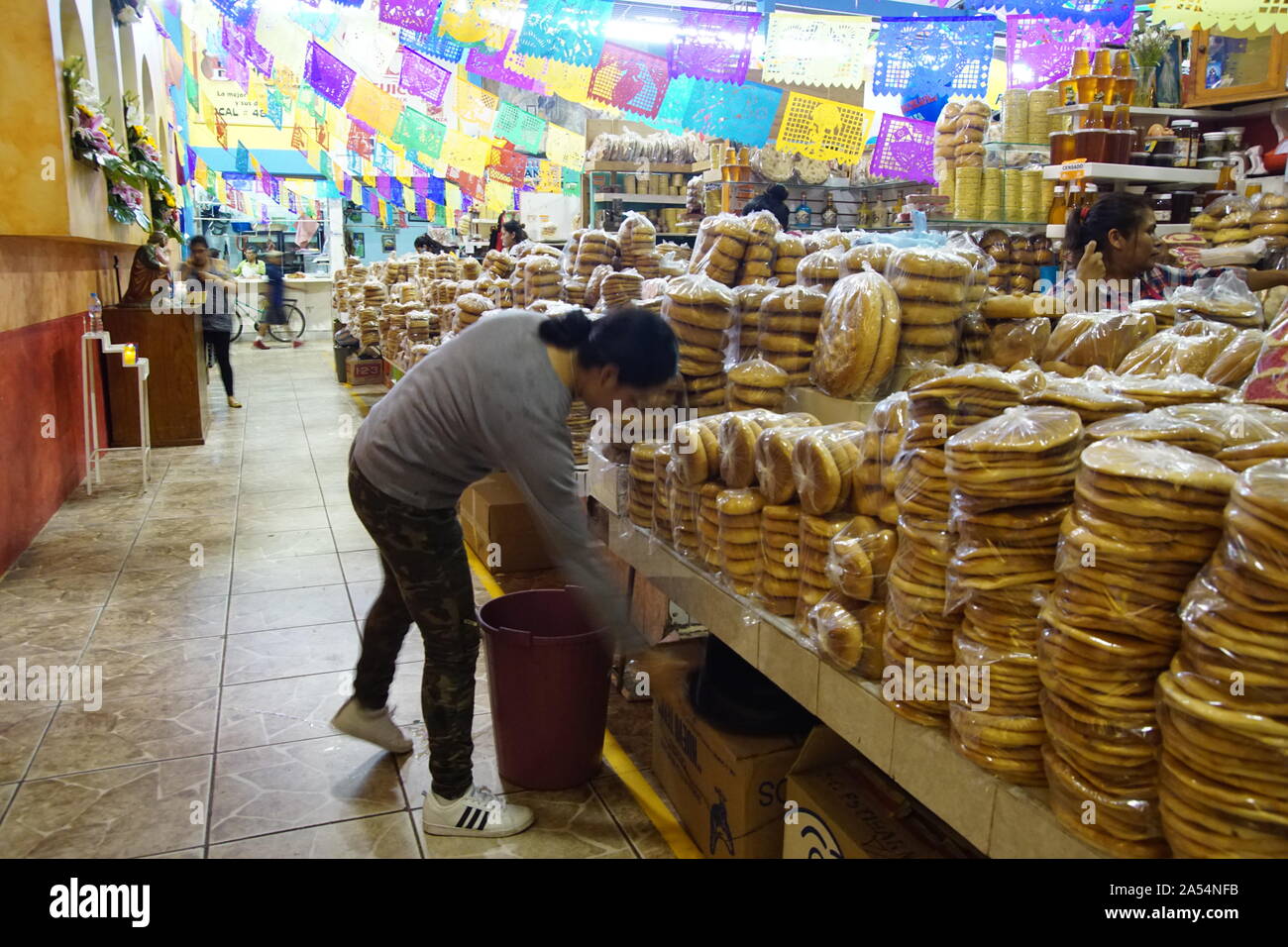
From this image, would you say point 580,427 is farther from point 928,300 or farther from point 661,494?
point 928,300

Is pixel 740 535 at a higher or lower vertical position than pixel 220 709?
higher

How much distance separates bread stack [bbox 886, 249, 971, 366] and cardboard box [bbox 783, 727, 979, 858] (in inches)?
44.5

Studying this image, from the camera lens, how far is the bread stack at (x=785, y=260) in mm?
3684

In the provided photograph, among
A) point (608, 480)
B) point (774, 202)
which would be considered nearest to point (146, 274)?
point (774, 202)

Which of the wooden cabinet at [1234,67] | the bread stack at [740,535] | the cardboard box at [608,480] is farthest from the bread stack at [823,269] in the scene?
the wooden cabinet at [1234,67]

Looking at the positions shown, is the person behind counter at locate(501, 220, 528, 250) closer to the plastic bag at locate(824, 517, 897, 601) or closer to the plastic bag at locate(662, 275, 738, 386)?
the plastic bag at locate(662, 275, 738, 386)

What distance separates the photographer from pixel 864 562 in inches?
73.9

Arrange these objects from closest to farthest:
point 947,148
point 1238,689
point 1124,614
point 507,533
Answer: point 1238,689 < point 1124,614 < point 507,533 < point 947,148

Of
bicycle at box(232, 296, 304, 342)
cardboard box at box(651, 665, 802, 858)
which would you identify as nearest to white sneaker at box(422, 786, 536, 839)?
cardboard box at box(651, 665, 802, 858)

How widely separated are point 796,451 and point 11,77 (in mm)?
5541

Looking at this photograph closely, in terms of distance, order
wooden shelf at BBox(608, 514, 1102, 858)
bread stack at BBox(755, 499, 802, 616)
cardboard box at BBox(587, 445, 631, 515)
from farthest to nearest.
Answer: cardboard box at BBox(587, 445, 631, 515) → bread stack at BBox(755, 499, 802, 616) → wooden shelf at BBox(608, 514, 1102, 858)

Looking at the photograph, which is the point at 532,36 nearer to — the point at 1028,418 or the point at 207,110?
the point at 1028,418

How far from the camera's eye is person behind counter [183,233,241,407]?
10.1 m

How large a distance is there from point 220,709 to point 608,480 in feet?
5.71
